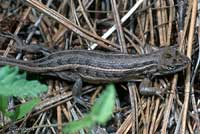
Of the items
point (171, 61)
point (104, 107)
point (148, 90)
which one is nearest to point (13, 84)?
point (104, 107)

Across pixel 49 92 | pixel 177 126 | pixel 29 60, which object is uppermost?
pixel 29 60

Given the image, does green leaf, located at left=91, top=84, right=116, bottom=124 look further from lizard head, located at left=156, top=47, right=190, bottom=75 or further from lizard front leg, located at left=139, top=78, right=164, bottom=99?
lizard head, located at left=156, top=47, right=190, bottom=75

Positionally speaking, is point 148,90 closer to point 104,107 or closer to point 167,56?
point 167,56

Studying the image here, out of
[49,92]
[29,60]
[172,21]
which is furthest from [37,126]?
[172,21]

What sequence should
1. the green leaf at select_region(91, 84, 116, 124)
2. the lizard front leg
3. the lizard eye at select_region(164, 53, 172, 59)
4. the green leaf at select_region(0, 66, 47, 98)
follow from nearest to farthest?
the green leaf at select_region(91, 84, 116, 124), the green leaf at select_region(0, 66, 47, 98), the lizard front leg, the lizard eye at select_region(164, 53, 172, 59)

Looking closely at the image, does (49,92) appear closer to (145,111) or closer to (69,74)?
(69,74)

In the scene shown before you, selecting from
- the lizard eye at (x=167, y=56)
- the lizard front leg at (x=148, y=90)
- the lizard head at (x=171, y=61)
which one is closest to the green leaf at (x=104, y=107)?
the lizard front leg at (x=148, y=90)

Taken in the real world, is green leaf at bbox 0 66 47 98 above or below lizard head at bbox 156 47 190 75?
above

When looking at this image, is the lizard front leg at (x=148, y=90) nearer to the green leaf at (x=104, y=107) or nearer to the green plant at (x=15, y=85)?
the green plant at (x=15, y=85)

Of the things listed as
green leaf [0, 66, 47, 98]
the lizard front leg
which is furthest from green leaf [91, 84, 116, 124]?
the lizard front leg
